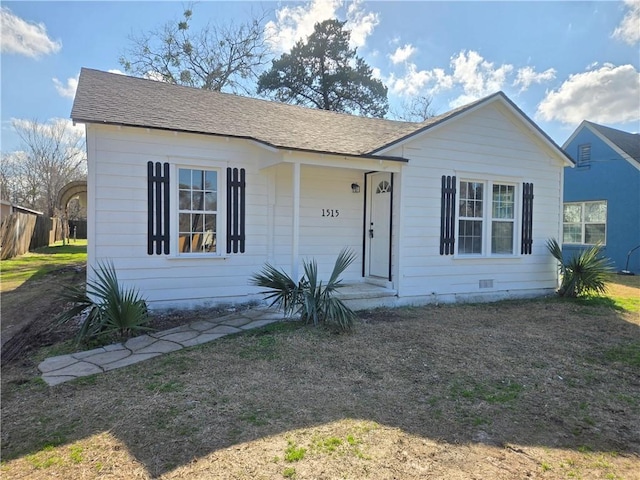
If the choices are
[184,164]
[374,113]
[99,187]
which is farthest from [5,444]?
[374,113]

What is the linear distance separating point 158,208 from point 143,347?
8.38 feet

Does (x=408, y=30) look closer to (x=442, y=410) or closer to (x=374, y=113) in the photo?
(x=374, y=113)

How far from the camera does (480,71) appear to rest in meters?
16.4

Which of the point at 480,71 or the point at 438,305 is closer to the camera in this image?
the point at 438,305

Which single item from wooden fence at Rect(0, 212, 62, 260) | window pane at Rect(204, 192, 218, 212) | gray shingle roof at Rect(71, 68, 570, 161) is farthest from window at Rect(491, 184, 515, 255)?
wooden fence at Rect(0, 212, 62, 260)

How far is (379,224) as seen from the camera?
853 centimetres

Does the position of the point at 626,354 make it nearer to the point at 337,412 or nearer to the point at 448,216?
the point at 448,216

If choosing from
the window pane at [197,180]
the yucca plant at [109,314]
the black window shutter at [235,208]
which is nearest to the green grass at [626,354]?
the black window shutter at [235,208]

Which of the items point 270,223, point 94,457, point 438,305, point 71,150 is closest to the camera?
point 94,457

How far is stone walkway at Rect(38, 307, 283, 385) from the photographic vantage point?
420 centimetres

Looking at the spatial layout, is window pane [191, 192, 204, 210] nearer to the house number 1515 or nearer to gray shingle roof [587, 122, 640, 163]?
the house number 1515

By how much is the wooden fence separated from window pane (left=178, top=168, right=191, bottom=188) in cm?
1139

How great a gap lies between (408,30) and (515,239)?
8245mm

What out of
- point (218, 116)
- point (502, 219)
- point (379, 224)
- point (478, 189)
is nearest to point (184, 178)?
point (218, 116)
